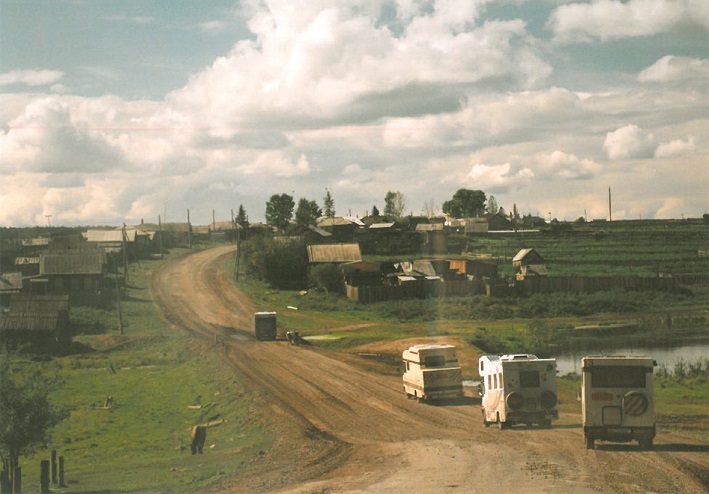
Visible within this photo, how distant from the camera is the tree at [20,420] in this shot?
3359 cm

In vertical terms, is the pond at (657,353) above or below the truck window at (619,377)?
below

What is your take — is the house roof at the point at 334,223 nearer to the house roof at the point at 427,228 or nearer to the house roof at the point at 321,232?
the house roof at the point at 321,232

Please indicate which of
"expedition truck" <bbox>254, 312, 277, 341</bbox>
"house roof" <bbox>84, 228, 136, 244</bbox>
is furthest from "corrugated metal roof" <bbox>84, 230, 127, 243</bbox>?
"expedition truck" <bbox>254, 312, 277, 341</bbox>

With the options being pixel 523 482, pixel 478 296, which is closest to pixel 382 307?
pixel 478 296

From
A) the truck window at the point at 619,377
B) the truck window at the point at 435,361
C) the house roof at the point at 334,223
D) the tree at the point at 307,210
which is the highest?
the tree at the point at 307,210

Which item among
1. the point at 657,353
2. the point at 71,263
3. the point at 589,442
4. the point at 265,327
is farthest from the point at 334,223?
the point at 589,442

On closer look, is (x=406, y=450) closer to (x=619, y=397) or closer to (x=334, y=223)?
(x=619, y=397)

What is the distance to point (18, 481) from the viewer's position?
32250 mm

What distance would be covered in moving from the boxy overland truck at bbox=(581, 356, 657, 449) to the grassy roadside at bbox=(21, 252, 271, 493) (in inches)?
491

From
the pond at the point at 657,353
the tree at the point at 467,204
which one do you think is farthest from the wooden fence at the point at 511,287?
the tree at the point at 467,204

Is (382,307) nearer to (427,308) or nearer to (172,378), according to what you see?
(427,308)

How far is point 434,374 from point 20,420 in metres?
18.7

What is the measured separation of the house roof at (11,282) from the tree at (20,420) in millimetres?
41821

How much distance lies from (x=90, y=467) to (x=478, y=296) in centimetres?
5444
